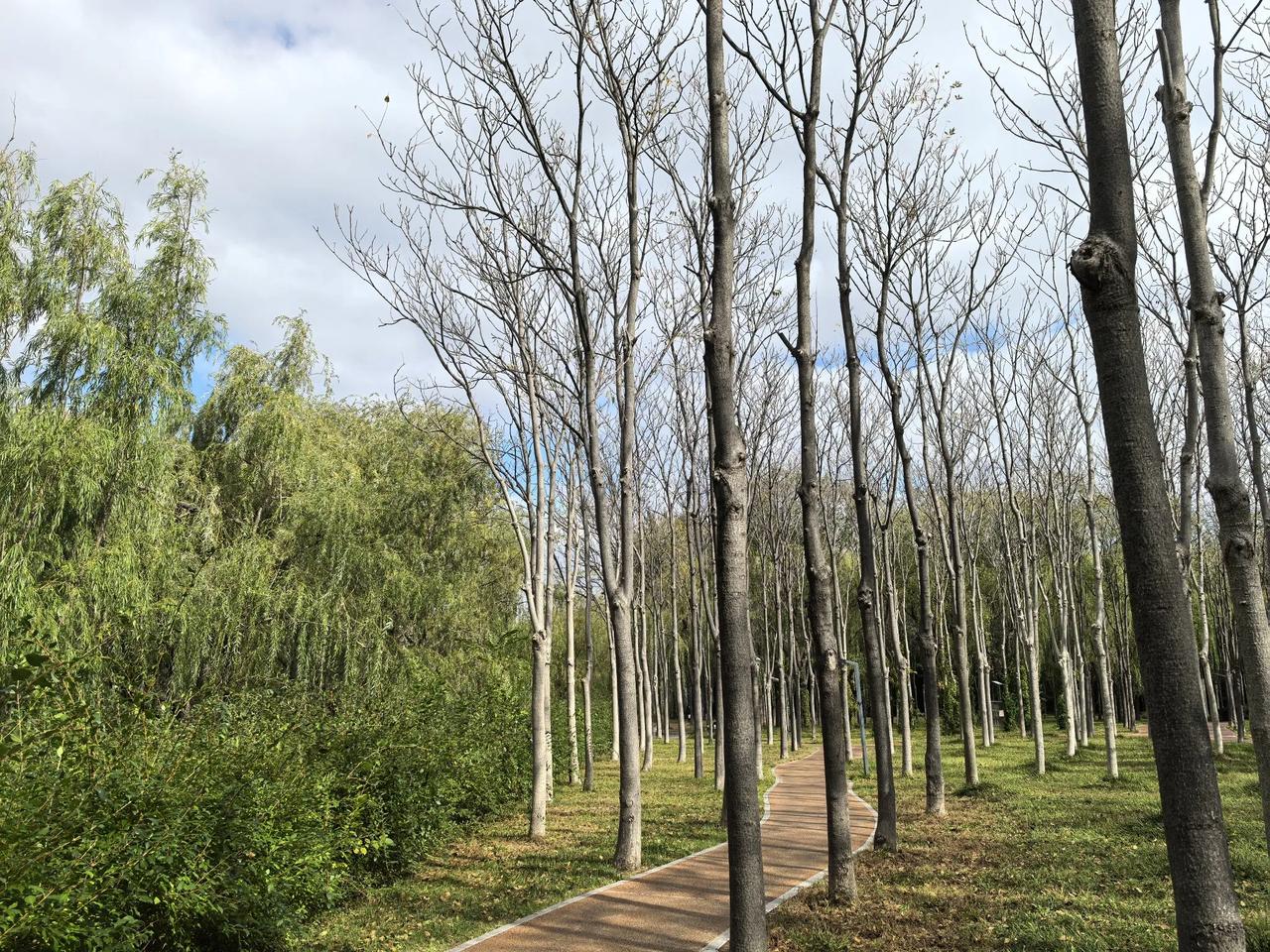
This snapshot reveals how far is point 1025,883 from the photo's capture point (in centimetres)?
709

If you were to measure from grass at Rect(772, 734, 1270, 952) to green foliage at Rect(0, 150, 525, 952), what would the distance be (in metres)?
3.63

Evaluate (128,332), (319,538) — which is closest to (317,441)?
(319,538)

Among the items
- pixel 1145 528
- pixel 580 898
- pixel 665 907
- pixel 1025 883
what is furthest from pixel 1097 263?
pixel 580 898

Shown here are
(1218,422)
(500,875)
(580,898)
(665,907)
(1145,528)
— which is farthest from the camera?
(500,875)

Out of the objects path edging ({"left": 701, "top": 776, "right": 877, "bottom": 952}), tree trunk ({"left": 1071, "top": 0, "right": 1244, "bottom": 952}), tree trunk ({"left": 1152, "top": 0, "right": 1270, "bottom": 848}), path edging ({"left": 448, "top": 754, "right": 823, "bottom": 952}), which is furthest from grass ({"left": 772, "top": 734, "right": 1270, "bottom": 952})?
tree trunk ({"left": 1071, "top": 0, "right": 1244, "bottom": 952})

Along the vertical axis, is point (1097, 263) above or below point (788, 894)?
above

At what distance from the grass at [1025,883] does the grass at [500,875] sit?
230cm

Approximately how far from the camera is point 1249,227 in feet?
27.8

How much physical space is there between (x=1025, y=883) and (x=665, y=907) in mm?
3006

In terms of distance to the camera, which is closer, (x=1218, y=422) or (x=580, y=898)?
(x=1218, y=422)

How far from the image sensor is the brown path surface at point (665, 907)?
19.4ft

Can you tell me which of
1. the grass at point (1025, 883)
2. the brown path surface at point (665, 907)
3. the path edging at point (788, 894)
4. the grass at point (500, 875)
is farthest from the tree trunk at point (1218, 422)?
the grass at point (500, 875)

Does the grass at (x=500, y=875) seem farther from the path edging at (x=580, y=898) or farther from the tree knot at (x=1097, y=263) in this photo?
the tree knot at (x=1097, y=263)

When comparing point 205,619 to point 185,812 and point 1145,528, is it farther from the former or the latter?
point 1145,528
